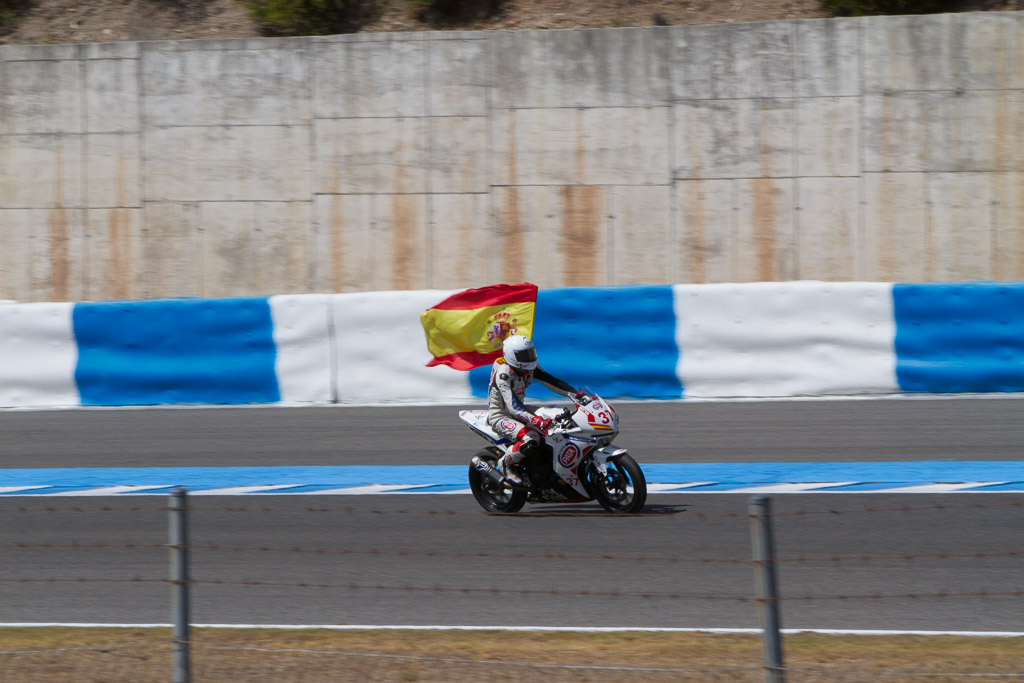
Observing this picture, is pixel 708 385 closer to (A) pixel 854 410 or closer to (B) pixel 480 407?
(A) pixel 854 410

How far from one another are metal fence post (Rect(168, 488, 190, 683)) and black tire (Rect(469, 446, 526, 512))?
4.93m

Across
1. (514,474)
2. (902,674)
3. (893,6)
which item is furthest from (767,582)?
(893,6)

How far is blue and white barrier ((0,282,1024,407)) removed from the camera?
14.4m

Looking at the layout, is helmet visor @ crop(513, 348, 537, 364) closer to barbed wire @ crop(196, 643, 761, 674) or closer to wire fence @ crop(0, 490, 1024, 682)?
wire fence @ crop(0, 490, 1024, 682)

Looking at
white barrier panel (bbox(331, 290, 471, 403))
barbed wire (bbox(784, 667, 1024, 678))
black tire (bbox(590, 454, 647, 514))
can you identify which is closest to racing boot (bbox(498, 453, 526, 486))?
black tire (bbox(590, 454, 647, 514))

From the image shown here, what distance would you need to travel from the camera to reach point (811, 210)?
17.0 meters

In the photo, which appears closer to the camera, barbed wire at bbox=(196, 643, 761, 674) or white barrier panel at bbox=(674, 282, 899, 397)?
barbed wire at bbox=(196, 643, 761, 674)

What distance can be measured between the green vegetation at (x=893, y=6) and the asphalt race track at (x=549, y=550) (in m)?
7.87

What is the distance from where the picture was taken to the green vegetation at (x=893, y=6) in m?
18.5

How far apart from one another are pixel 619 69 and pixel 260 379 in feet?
21.5

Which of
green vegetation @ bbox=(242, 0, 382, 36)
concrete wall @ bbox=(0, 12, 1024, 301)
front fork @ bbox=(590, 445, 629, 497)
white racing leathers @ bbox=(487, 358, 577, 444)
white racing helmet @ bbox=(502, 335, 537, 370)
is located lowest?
front fork @ bbox=(590, 445, 629, 497)

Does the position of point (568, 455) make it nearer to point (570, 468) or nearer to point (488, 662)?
point (570, 468)

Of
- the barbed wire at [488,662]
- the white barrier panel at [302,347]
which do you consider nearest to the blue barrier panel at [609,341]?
the white barrier panel at [302,347]

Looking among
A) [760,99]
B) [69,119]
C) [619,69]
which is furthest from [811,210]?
[69,119]
